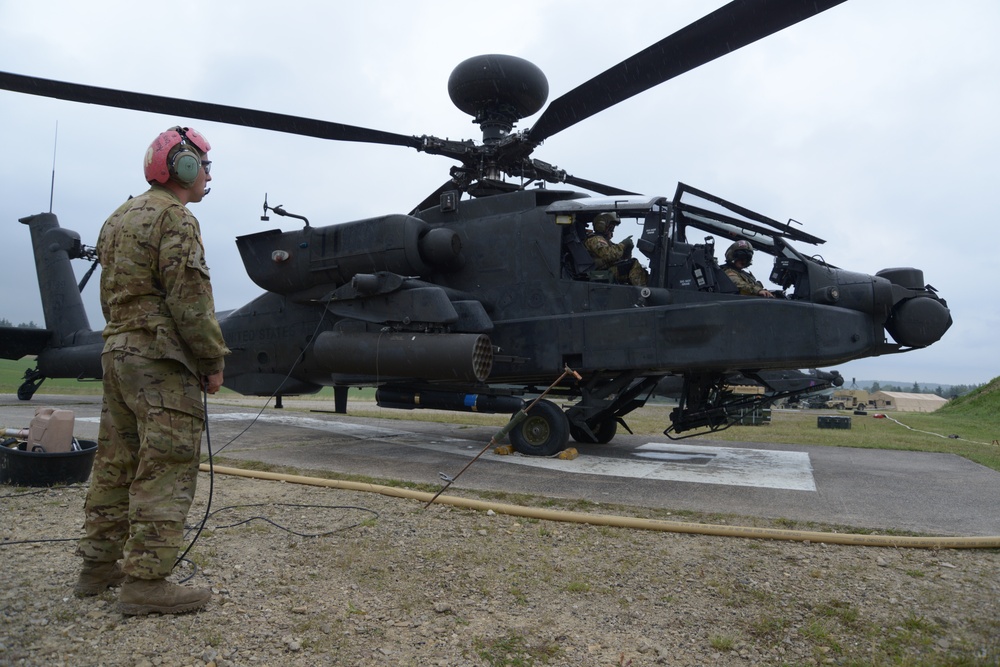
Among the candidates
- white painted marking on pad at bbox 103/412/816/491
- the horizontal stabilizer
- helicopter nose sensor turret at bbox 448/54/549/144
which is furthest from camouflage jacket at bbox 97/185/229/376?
the horizontal stabilizer

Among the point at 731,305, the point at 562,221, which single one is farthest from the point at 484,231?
the point at 731,305

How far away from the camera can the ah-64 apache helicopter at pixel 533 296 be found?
250 inches

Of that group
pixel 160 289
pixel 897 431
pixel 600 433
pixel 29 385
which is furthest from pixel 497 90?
pixel 29 385

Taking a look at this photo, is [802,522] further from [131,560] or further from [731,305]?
[131,560]

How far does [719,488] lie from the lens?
5242 millimetres

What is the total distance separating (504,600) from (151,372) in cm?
175

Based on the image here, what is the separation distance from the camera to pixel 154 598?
2.42 m

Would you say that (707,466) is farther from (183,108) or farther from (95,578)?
(183,108)

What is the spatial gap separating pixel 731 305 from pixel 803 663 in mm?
4757

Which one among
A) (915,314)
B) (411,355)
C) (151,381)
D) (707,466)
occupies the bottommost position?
(707,466)

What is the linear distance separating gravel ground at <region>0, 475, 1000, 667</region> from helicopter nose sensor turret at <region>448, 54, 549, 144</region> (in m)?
5.93

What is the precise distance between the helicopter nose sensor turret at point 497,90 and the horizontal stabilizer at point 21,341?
33.3 ft

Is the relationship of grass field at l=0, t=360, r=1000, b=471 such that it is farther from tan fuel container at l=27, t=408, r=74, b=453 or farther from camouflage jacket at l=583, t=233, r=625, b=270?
tan fuel container at l=27, t=408, r=74, b=453

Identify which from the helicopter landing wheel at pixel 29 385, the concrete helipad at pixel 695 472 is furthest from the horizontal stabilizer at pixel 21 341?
the concrete helipad at pixel 695 472
